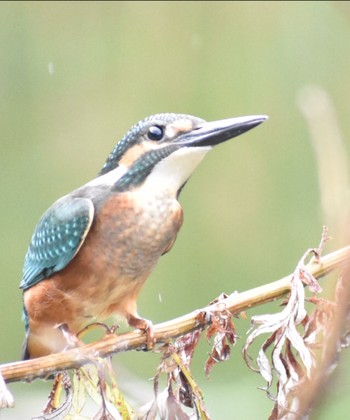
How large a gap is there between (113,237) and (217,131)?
353mm

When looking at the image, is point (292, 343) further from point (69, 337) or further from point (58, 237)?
point (58, 237)

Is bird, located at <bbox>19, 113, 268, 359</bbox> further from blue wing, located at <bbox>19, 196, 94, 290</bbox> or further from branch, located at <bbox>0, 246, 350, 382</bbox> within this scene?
branch, located at <bbox>0, 246, 350, 382</bbox>

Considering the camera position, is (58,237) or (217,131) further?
(58,237)

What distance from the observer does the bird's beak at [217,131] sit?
76.7 inches

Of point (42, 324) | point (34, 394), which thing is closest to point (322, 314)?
point (42, 324)

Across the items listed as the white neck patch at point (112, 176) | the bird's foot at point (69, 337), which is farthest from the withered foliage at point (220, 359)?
the white neck patch at point (112, 176)

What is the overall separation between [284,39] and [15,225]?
156 cm

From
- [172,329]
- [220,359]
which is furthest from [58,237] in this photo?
[220,359]

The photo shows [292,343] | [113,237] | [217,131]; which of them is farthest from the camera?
[113,237]

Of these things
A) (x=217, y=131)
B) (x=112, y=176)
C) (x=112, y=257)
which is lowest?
(x=112, y=257)

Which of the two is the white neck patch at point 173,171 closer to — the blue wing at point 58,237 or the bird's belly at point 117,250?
the bird's belly at point 117,250

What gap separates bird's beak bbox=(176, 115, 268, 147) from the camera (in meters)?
1.95

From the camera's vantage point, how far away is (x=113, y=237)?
7.23 ft

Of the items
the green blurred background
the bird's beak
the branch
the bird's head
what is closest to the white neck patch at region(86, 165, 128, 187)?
the bird's head
